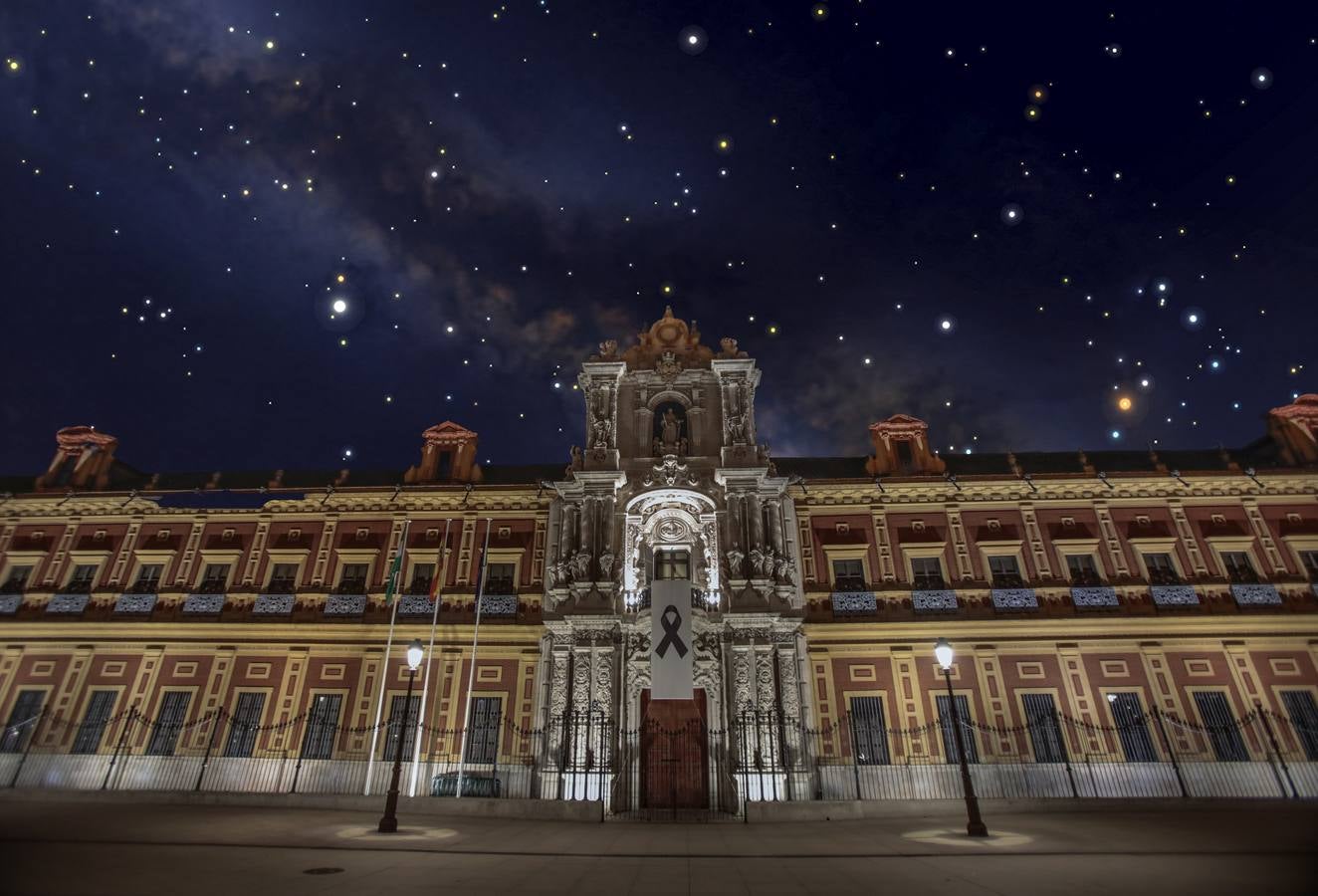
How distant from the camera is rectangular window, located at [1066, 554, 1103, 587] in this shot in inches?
1025

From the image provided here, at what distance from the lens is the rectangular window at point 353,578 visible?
27453 mm

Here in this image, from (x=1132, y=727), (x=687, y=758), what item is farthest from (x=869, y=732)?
(x=1132, y=727)

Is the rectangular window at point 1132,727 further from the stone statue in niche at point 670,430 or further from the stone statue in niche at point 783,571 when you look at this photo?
the stone statue in niche at point 670,430

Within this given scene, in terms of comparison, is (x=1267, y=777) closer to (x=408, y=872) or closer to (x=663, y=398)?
(x=663, y=398)

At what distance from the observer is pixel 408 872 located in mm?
9281

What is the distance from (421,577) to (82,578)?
1583 centimetres

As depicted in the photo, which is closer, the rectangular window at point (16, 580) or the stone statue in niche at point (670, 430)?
the stone statue in niche at point (670, 430)

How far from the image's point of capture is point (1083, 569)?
26.4m

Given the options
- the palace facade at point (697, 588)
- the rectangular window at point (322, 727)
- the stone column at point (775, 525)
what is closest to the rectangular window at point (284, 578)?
the palace facade at point (697, 588)

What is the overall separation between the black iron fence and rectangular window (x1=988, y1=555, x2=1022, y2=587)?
16.6 ft

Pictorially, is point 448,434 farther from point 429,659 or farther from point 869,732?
point 869,732

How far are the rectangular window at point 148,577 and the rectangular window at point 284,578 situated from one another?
5225 mm

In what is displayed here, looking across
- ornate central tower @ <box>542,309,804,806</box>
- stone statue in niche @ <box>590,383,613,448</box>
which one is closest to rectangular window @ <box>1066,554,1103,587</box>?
ornate central tower @ <box>542,309,804,806</box>

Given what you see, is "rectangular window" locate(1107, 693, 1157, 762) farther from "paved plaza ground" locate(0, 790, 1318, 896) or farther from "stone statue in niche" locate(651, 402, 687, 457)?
"stone statue in niche" locate(651, 402, 687, 457)
